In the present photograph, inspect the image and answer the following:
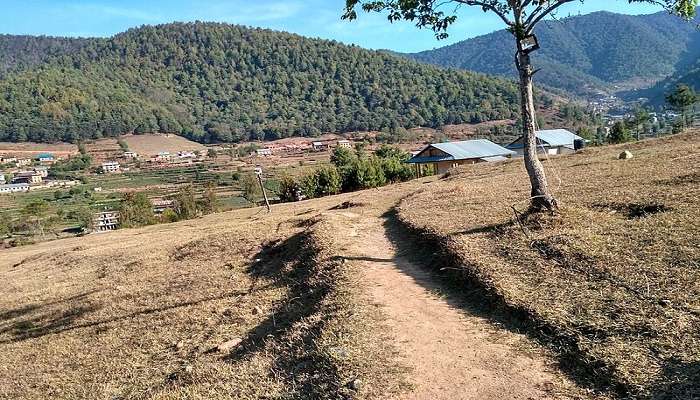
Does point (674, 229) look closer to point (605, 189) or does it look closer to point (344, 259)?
point (605, 189)

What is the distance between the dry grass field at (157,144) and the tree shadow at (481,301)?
166272 mm

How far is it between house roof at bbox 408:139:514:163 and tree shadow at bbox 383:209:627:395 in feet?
117

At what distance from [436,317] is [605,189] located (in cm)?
820

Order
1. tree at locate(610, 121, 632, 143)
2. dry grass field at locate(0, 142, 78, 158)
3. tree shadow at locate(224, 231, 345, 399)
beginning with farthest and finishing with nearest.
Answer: dry grass field at locate(0, 142, 78, 158), tree at locate(610, 121, 632, 143), tree shadow at locate(224, 231, 345, 399)

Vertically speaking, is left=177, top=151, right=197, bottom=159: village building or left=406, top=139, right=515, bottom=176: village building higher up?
left=177, top=151, right=197, bottom=159: village building

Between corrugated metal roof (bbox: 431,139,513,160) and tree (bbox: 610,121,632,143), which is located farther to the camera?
tree (bbox: 610,121,632,143)

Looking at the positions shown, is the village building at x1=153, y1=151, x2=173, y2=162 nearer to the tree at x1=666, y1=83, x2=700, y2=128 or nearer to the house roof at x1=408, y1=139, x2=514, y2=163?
the house roof at x1=408, y1=139, x2=514, y2=163

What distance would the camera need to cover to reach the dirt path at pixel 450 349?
560cm

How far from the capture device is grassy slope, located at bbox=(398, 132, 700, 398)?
215 inches

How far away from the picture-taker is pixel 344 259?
38.0ft

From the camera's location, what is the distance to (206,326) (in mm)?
10383

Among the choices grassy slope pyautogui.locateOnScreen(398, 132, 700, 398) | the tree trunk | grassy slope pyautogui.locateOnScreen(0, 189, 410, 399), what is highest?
the tree trunk

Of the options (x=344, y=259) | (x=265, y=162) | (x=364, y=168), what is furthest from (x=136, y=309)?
(x=265, y=162)

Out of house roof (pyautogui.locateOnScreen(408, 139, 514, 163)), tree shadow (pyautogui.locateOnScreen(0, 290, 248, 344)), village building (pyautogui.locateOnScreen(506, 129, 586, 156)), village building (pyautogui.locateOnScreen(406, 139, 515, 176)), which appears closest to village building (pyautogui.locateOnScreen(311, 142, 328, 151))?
house roof (pyautogui.locateOnScreen(408, 139, 514, 163))
